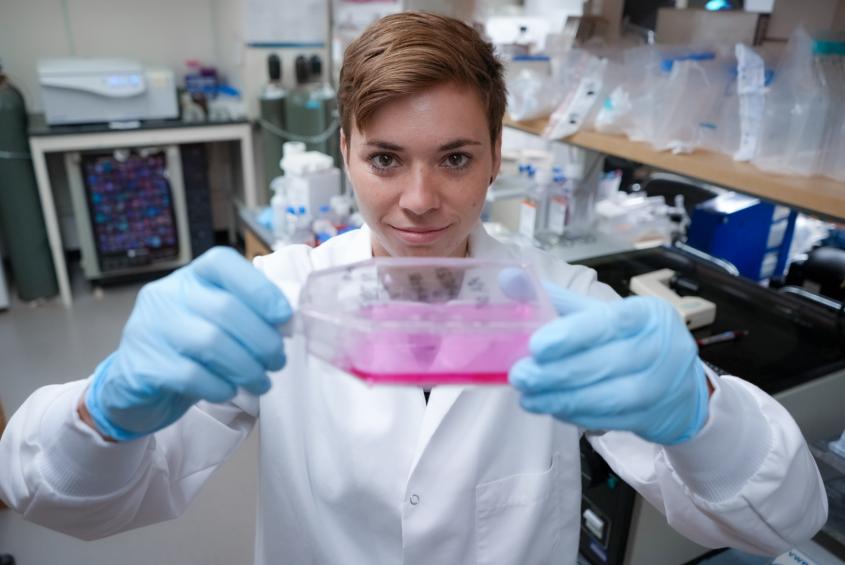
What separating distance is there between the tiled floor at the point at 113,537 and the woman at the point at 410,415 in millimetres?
1101

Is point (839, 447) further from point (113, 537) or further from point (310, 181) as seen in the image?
point (113, 537)

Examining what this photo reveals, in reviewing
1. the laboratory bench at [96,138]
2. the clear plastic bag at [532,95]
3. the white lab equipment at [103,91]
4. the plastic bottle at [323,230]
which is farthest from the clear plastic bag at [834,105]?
the white lab equipment at [103,91]

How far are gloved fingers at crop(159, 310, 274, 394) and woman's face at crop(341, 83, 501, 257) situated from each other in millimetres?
356

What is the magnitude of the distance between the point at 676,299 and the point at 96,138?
295cm

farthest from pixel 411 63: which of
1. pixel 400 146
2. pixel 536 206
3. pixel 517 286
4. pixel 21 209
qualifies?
pixel 21 209

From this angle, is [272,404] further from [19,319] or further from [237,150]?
[237,150]

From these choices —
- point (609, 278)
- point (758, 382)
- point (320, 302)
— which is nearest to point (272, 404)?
point (320, 302)

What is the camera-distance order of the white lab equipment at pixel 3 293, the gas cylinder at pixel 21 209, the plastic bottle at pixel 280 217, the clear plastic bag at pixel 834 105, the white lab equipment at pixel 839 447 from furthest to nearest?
the white lab equipment at pixel 3 293 → the gas cylinder at pixel 21 209 → the plastic bottle at pixel 280 217 → the white lab equipment at pixel 839 447 → the clear plastic bag at pixel 834 105

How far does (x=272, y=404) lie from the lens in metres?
0.98

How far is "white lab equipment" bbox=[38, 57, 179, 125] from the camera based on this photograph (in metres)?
3.11

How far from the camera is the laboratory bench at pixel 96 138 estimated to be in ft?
10.3

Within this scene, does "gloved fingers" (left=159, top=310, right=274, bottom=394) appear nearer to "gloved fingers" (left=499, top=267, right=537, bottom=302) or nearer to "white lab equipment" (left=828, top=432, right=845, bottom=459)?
"gloved fingers" (left=499, top=267, right=537, bottom=302)

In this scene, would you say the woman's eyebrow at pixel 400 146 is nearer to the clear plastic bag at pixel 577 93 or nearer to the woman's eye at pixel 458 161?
the woman's eye at pixel 458 161

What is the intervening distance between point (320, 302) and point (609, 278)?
1.33 m
